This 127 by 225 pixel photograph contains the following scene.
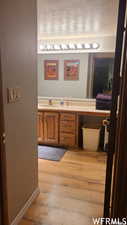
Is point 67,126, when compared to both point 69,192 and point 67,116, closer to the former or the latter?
point 67,116

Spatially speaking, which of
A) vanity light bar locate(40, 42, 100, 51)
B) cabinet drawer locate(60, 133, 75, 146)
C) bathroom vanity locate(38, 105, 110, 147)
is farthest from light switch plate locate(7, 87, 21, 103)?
vanity light bar locate(40, 42, 100, 51)

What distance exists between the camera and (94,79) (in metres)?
3.55

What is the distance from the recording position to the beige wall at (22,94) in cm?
134

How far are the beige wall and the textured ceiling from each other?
1.69 ft

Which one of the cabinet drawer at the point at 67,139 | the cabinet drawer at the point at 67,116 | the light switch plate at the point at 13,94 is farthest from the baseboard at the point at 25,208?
the cabinet drawer at the point at 67,116

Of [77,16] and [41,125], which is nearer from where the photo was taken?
[77,16]

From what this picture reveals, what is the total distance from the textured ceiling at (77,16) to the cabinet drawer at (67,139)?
204cm

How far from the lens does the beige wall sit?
4.41 ft

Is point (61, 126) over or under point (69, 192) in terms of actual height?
over

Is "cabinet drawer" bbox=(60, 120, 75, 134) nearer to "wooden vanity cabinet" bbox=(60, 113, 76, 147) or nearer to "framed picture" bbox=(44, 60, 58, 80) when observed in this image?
"wooden vanity cabinet" bbox=(60, 113, 76, 147)

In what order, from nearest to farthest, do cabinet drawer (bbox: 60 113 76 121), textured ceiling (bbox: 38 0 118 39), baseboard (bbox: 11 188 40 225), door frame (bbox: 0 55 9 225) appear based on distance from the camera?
door frame (bbox: 0 55 9 225) < baseboard (bbox: 11 188 40 225) < textured ceiling (bbox: 38 0 118 39) < cabinet drawer (bbox: 60 113 76 121)

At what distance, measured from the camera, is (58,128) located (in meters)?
3.48

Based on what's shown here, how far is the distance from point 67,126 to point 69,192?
1.50 m

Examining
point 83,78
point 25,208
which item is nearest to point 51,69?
point 83,78
